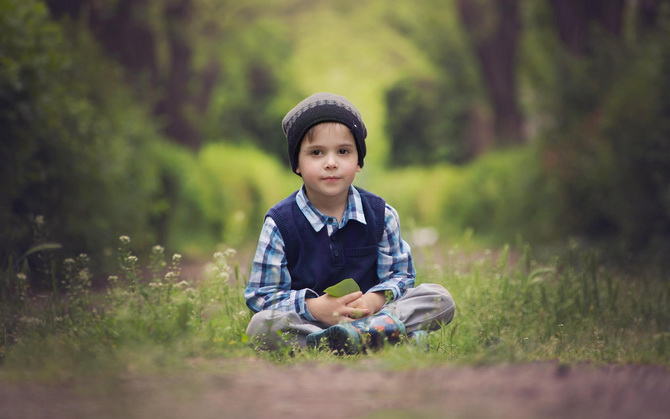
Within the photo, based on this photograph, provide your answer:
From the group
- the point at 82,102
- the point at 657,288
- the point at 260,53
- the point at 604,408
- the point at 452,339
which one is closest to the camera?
the point at 604,408

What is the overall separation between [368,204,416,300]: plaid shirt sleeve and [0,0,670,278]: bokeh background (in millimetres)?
1622

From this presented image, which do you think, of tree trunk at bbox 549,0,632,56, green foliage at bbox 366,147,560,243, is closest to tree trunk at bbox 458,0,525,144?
green foliage at bbox 366,147,560,243

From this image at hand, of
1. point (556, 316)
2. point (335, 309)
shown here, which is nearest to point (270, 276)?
point (335, 309)

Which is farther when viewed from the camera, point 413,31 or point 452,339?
point 413,31

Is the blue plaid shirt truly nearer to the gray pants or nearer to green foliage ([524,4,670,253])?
the gray pants

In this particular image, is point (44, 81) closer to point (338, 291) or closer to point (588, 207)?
point (338, 291)

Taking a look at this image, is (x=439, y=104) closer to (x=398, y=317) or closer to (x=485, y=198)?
(x=485, y=198)

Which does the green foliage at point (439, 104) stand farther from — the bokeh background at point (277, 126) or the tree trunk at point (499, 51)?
the tree trunk at point (499, 51)

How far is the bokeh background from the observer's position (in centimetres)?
798

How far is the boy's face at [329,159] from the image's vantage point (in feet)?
14.1

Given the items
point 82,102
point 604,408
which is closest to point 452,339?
point 604,408

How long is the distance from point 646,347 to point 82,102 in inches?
271

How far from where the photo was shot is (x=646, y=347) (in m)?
3.95

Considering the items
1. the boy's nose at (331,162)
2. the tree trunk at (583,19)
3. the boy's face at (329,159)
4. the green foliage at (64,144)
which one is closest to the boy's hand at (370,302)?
the boy's face at (329,159)
